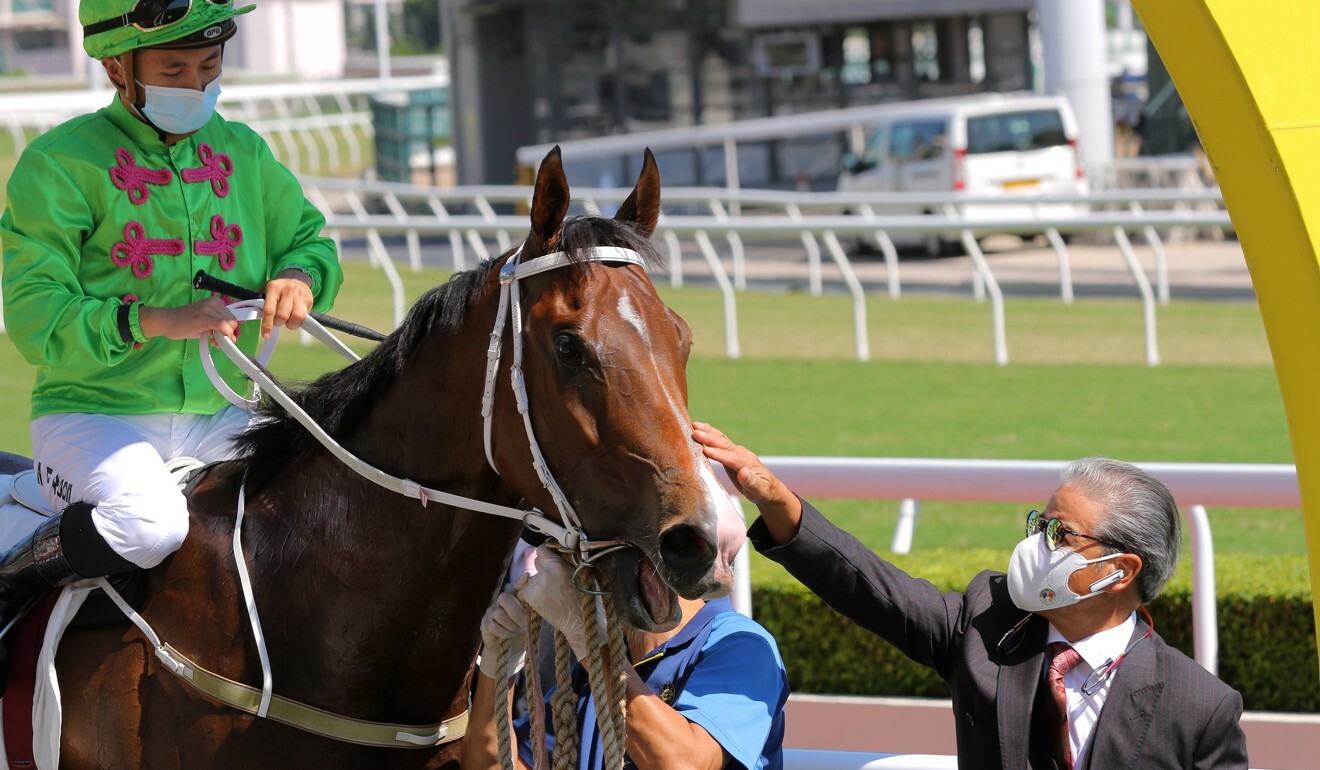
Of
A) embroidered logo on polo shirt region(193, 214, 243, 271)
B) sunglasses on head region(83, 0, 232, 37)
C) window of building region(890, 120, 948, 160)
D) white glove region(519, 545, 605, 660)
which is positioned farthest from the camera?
window of building region(890, 120, 948, 160)

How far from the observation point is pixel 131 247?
2707mm

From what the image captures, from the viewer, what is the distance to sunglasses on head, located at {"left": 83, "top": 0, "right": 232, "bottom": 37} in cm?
267

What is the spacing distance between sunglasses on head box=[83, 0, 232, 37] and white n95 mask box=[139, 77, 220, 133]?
0.11 metres

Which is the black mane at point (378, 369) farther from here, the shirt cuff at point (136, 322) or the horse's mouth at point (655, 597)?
the horse's mouth at point (655, 597)

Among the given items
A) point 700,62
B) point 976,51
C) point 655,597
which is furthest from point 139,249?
point 976,51

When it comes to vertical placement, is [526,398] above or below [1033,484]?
above

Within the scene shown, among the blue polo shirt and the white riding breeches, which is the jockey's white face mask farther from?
the blue polo shirt

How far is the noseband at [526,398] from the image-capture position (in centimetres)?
220

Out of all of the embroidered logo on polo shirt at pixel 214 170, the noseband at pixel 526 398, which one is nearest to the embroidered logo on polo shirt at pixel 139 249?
the embroidered logo on polo shirt at pixel 214 170

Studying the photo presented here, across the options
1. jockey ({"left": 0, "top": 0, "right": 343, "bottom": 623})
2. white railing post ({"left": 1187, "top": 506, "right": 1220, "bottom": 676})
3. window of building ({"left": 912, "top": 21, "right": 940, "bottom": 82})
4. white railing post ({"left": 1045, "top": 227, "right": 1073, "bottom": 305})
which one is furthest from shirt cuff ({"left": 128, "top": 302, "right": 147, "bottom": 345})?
window of building ({"left": 912, "top": 21, "right": 940, "bottom": 82})

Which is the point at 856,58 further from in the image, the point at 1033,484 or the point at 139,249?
the point at 139,249

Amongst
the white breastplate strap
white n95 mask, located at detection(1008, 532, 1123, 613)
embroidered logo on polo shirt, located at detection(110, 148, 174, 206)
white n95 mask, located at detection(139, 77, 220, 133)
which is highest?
white n95 mask, located at detection(139, 77, 220, 133)

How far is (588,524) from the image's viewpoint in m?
2.19

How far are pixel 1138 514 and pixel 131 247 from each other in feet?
6.05
